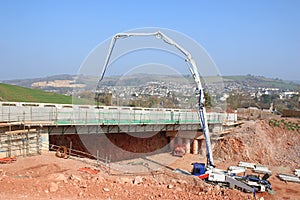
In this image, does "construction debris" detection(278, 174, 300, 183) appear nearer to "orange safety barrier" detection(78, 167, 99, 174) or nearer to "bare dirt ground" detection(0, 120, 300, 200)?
"bare dirt ground" detection(0, 120, 300, 200)

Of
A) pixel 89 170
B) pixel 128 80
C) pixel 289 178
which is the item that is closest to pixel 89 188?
pixel 89 170

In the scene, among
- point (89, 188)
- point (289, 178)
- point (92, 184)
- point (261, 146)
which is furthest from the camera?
point (261, 146)

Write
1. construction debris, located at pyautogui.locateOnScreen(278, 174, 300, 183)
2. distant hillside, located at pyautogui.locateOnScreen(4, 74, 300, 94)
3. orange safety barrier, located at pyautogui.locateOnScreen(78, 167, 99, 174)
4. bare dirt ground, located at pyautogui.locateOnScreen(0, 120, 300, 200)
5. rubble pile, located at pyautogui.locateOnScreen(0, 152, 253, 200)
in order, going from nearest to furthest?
rubble pile, located at pyautogui.locateOnScreen(0, 152, 253, 200) → bare dirt ground, located at pyautogui.locateOnScreen(0, 120, 300, 200) → orange safety barrier, located at pyautogui.locateOnScreen(78, 167, 99, 174) → construction debris, located at pyautogui.locateOnScreen(278, 174, 300, 183) → distant hillside, located at pyautogui.locateOnScreen(4, 74, 300, 94)

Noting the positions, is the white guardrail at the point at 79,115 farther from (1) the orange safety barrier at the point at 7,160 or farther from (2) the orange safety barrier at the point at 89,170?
(2) the orange safety barrier at the point at 89,170

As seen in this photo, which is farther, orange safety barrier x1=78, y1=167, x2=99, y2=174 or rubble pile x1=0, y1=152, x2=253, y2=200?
orange safety barrier x1=78, y1=167, x2=99, y2=174

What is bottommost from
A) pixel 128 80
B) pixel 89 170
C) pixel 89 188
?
pixel 89 170

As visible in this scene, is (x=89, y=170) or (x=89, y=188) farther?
(x=89, y=170)

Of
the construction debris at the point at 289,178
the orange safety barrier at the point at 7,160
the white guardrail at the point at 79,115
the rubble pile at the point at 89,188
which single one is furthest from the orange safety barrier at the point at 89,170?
the construction debris at the point at 289,178

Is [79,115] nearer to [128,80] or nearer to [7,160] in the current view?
[7,160]

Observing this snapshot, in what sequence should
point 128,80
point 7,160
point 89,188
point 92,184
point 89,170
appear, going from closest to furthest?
point 89,188 < point 92,184 < point 89,170 < point 7,160 < point 128,80

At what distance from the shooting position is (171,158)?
108 ft

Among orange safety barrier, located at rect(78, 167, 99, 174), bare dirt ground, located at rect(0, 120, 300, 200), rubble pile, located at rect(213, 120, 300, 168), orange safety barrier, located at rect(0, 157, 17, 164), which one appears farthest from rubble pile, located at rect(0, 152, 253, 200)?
rubble pile, located at rect(213, 120, 300, 168)

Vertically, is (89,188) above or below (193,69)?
below

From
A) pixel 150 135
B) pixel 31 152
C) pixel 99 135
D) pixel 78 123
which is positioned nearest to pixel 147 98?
pixel 150 135
